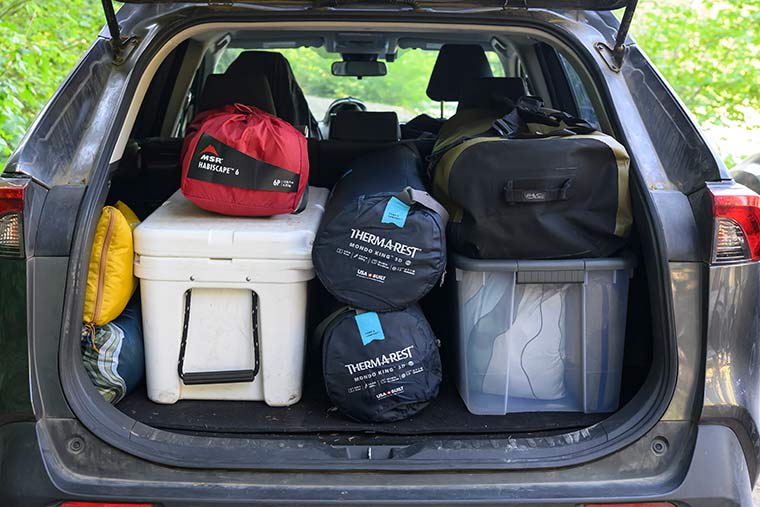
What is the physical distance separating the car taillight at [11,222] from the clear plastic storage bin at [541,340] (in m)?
1.06

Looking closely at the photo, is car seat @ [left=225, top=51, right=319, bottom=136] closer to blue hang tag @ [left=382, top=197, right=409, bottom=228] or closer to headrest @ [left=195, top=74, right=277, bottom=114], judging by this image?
headrest @ [left=195, top=74, right=277, bottom=114]

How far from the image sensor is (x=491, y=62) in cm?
433

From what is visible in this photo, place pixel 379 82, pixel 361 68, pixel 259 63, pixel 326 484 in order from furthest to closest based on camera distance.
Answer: pixel 379 82 < pixel 361 68 < pixel 259 63 < pixel 326 484

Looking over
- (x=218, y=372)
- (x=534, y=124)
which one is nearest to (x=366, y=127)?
(x=534, y=124)

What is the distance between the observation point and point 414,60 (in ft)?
15.0

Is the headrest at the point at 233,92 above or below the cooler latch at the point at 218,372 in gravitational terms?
above

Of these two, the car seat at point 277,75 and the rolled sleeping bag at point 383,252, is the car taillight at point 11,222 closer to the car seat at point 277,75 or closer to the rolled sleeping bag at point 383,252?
the rolled sleeping bag at point 383,252

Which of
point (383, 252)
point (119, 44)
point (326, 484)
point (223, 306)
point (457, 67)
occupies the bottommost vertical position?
point (326, 484)

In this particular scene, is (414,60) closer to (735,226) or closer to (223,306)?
(223,306)

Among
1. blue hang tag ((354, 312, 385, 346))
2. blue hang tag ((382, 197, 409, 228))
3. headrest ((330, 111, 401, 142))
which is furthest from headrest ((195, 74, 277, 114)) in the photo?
blue hang tag ((354, 312, 385, 346))

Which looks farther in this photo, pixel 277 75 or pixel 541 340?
pixel 277 75

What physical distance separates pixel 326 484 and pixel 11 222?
0.91 meters

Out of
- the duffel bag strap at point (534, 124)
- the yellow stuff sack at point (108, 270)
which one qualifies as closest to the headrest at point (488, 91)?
the duffel bag strap at point (534, 124)

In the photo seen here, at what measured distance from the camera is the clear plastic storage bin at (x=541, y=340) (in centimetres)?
206
